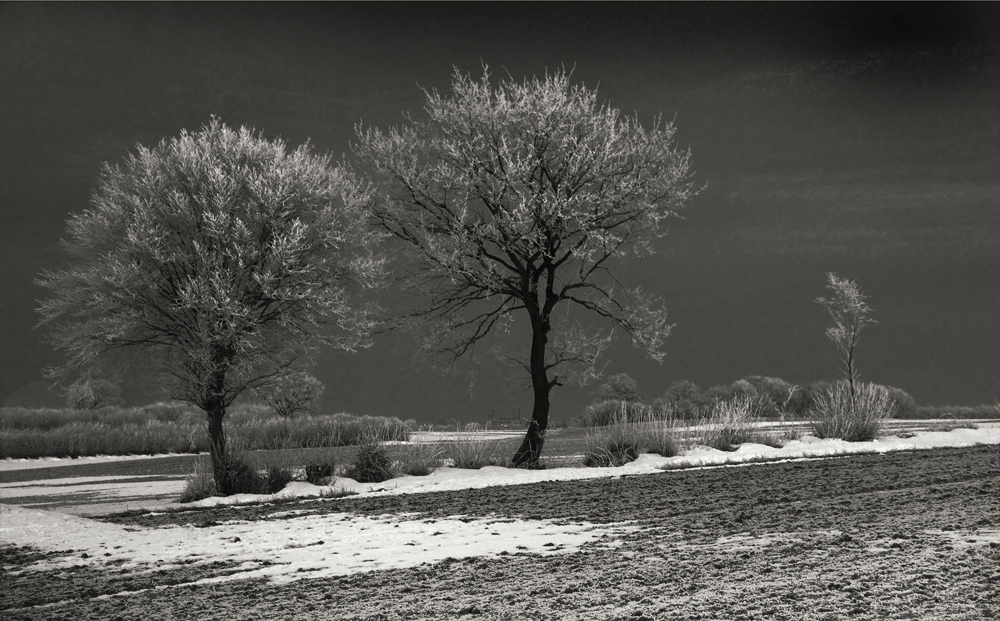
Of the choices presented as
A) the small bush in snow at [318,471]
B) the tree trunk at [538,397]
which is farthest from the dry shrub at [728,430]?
the small bush in snow at [318,471]

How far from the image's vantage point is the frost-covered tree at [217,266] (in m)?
17.1

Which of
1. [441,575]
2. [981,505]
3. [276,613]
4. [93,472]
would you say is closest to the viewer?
[276,613]

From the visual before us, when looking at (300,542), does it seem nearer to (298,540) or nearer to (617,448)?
(298,540)

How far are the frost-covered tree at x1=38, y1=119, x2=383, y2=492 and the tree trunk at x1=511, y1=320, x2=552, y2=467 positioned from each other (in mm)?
3552

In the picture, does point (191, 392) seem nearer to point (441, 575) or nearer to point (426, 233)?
point (426, 233)

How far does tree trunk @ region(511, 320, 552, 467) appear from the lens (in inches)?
683

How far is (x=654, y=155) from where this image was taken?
19078 mm

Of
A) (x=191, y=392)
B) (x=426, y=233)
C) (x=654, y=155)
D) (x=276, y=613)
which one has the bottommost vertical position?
(x=276, y=613)

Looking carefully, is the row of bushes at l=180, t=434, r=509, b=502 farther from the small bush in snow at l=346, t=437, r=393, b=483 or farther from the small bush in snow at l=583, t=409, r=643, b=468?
the small bush in snow at l=583, t=409, r=643, b=468

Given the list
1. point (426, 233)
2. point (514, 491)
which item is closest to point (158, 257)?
point (426, 233)

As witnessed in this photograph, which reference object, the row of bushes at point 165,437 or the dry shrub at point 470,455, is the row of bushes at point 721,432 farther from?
the row of bushes at point 165,437

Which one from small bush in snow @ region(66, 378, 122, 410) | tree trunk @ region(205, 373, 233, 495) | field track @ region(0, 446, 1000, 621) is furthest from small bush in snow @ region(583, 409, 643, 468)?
small bush in snow @ region(66, 378, 122, 410)

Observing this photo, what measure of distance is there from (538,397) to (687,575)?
13.6 m

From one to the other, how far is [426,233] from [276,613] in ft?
46.8
